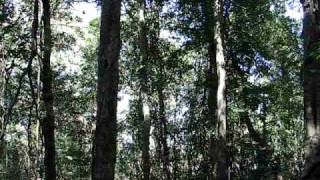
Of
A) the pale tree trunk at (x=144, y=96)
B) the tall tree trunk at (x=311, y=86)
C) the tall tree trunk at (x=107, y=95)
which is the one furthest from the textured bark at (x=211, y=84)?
the tall tree trunk at (x=107, y=95)

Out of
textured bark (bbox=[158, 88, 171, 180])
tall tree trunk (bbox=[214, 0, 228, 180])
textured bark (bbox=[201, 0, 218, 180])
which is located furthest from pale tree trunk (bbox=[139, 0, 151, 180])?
tall tree trunk (bbox=[214, 0, 228, 180])

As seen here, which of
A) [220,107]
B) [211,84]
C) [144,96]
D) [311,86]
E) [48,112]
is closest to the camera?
[311,86]

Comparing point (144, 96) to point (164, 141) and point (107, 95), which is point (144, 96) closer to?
point (164, 141)

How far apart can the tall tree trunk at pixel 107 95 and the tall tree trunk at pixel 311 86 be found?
7.35ft

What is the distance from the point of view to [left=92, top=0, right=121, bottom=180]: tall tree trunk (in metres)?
5.55

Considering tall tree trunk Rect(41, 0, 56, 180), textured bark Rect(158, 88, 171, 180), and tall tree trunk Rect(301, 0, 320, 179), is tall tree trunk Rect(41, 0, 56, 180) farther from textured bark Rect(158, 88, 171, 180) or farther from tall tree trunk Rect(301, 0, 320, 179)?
textured bark Rect(158, 88, 171, 180)

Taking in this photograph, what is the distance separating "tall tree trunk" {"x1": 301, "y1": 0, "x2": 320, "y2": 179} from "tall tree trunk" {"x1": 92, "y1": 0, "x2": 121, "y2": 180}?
2.24 meters

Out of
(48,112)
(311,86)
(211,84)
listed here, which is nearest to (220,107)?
(211,84)

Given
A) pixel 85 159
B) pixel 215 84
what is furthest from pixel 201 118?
pixel 85 159

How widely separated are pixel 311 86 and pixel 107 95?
2.56 meters

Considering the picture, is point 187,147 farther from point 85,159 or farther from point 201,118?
point 85,159

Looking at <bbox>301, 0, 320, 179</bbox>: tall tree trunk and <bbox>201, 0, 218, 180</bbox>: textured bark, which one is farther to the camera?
<bbox>201, 0, 218, 180</bbox>: textured bark

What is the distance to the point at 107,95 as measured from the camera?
5738 millimetres

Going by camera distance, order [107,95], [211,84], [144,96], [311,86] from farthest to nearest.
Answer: [211,84], [144,96], [311,86], [107,95]
